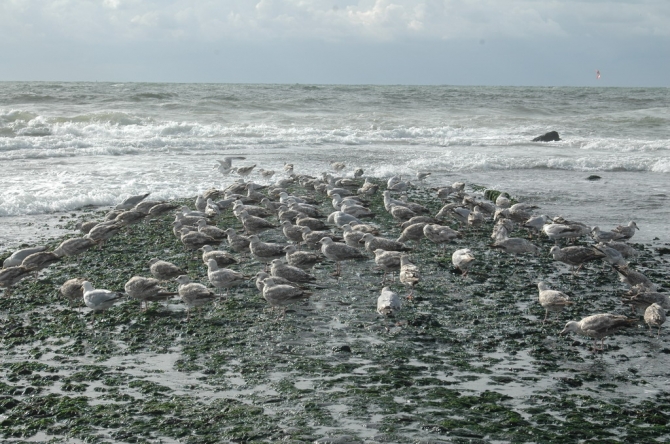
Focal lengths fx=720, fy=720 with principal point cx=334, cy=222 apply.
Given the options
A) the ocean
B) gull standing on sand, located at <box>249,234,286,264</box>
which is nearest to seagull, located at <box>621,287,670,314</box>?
gull standing on sand, located at <box>249,234,286,264</box>

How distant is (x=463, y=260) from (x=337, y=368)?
426cm

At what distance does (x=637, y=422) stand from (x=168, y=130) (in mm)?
31805

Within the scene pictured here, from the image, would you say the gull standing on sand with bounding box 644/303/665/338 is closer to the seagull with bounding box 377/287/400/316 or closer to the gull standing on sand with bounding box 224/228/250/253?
the seagull with bounding box 377/287/400/316

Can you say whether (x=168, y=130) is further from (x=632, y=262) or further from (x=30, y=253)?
(x=632, y=262)

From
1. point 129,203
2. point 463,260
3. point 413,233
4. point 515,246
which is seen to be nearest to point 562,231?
point 515,246

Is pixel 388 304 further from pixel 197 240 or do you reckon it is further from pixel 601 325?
pixel 197 240

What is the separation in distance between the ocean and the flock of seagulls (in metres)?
2.11

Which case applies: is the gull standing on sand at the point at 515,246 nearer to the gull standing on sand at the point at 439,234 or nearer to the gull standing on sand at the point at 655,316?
the gull standing on sand at the point at 439,234

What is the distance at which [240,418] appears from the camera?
620 centimetres

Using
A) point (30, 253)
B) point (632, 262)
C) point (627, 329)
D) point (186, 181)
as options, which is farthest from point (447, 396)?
point (186, 181)

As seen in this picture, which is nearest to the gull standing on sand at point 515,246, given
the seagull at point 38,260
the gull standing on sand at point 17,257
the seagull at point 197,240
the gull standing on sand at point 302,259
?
the gull standing on sand at point 302,259

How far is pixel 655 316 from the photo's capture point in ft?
27.7

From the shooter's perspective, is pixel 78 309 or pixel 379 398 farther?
pixel 78 309

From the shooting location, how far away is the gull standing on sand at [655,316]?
842 centimetres
